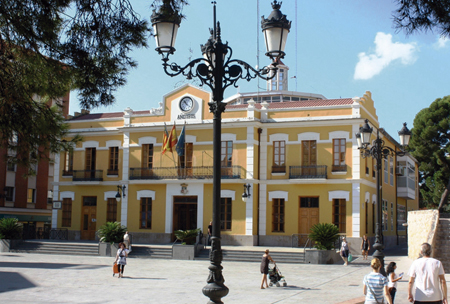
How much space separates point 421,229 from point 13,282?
606 inches

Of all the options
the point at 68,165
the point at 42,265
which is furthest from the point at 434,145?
the point at 42,265

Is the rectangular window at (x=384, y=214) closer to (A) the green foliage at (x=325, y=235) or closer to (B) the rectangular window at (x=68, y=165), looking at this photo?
(A) the green foliage at (x=325, y=235)

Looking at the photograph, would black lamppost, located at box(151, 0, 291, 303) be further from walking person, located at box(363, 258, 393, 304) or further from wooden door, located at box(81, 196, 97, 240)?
wooden door, located at box(81, 196, 97, 240)

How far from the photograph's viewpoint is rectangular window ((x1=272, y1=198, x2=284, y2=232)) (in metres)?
30.4

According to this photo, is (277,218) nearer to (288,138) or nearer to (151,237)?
Answer: (288,138)

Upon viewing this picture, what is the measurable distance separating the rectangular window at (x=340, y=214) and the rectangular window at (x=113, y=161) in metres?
13.9

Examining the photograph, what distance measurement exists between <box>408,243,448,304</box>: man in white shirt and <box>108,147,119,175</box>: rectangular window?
90.1ft

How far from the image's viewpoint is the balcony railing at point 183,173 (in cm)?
3056

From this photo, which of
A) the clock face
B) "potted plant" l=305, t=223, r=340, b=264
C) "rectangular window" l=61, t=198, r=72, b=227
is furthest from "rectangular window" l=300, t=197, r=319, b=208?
"rectangular window" l=61, t=198, r=72, b=227

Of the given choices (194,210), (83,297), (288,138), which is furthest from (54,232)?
(83,297)

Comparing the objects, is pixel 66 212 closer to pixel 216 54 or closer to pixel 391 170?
pixel 391 170

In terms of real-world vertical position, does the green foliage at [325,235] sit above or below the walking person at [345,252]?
above

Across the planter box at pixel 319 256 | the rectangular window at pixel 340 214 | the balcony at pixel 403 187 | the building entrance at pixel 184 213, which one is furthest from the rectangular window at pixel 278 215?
the balcony at pixel 403 187

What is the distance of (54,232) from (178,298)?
22.0 m
